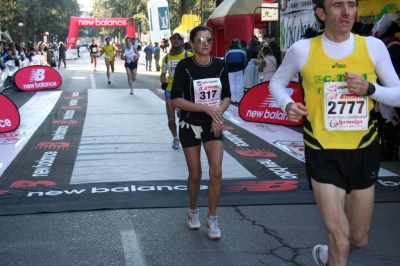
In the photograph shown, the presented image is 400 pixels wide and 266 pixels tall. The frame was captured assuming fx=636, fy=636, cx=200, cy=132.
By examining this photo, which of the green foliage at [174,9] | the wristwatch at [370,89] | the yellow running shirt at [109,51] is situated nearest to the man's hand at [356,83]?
the wristwatch at [370,89]

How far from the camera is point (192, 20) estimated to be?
40.1 metres

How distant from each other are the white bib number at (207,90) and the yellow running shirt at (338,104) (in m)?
1.74

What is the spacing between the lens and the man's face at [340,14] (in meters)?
3.79

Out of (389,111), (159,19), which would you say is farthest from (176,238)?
(159,19)

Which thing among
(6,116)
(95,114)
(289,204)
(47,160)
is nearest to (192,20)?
(95,114)

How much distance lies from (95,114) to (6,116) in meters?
3.57

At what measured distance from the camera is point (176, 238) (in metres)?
5.64

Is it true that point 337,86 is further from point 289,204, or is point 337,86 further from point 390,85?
point 289,204

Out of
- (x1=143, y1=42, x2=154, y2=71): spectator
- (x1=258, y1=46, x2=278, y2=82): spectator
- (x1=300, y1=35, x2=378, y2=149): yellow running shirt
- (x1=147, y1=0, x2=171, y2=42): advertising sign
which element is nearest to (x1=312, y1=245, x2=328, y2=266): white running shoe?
(x1=300, y1=35, x2=378, y2=149): yellow running shirt

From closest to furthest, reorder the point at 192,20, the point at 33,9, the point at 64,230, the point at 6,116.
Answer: the point at 64,230, the point at 6,116, the point at 192,20, the point at 33,9

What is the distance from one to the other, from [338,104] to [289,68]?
441 millimetres

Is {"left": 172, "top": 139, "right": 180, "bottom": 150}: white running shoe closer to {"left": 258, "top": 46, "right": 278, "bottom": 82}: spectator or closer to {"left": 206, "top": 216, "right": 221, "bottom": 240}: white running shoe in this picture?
{"left": 206, "top": 216, "right": 221, "bottom": 240}: white running shoe

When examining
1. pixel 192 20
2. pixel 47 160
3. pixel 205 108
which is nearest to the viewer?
pixel 205 108

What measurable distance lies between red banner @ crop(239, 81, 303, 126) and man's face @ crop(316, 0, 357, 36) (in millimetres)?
8963
